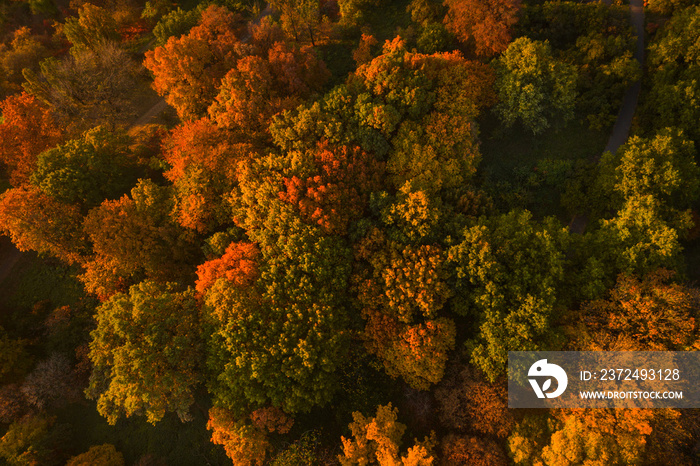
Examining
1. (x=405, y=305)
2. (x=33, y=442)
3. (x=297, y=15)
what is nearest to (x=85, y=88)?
(x=297, y=15)

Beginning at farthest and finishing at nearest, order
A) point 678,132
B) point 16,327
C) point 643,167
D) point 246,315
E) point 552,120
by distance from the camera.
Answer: point 552,120 → point 16,327 → point 678,132 → point 643,167 → point 246,315

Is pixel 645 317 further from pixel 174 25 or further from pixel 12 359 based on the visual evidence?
pixel 174 25

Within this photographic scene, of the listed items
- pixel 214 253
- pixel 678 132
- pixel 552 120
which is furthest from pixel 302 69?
pixel 678 132

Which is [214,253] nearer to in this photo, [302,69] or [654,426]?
[302,69]

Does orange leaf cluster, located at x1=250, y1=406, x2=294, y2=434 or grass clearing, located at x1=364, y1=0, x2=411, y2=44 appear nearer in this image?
orange leaf cluster, located at x1=250, y1=406, x2=294, y2=434

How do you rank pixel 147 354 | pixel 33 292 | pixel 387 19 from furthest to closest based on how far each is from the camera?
pixel 387 19
pixel 33 292
pixel 147 354

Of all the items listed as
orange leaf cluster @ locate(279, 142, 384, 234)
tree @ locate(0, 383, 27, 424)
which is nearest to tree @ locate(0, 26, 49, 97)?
tree @ locate(0, 383, 27, 424)

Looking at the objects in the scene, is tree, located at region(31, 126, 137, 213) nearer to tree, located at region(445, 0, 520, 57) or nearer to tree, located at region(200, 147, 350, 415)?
tree, located at region(200, 147, 350, 415)
